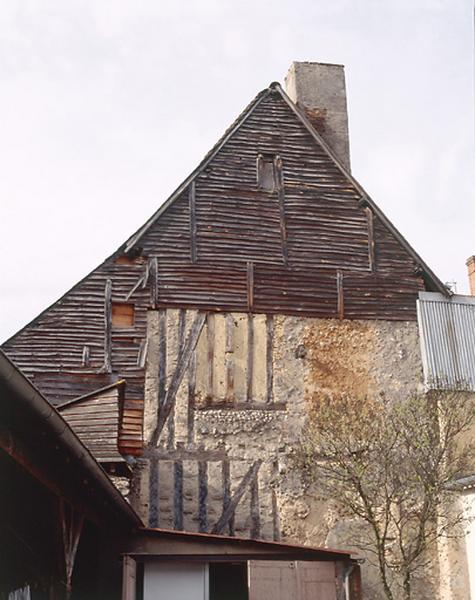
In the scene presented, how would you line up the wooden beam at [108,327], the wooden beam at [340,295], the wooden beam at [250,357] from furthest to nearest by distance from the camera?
1. the wooden beam at [340,295]
2. the wooden beam at [250,357]
3. the wooden beam at [108,327]

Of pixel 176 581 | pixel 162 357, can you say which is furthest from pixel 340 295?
pixel 176 581

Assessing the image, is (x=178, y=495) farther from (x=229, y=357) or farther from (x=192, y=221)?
(x=192, y=221)

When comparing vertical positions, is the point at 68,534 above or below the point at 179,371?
below

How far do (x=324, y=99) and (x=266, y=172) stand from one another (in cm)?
292

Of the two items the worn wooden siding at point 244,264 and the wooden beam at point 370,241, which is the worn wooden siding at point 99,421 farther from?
the wooden beam at point 370,241

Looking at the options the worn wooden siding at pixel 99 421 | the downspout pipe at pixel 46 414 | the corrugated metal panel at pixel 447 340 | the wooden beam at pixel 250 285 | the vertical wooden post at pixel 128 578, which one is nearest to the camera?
the downspout pipe at pixel 46 414

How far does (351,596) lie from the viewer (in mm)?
11211

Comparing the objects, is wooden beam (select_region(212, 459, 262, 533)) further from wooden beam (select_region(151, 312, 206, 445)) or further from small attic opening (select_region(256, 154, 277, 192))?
small attic opening (select_region(256, 154, 277, 192))

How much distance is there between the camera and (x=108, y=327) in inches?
546

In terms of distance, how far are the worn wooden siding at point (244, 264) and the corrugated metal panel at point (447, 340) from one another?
307mm

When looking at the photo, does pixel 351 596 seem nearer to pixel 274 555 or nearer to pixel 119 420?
pixel 274 555

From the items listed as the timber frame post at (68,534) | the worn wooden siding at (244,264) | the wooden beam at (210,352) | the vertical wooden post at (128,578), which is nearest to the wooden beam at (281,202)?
the worn wooden siding at (244,264)

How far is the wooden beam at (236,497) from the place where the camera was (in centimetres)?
1279

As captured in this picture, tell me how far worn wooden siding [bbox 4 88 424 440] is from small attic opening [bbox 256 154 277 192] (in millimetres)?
118
